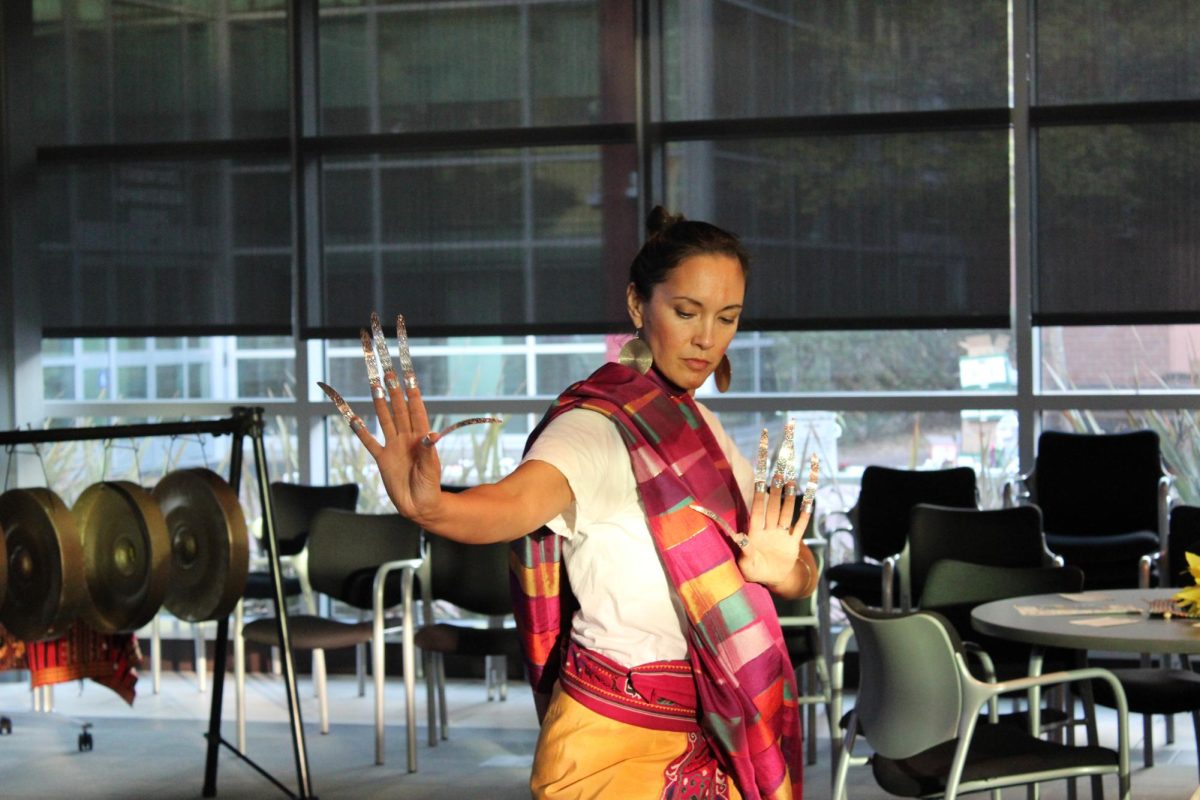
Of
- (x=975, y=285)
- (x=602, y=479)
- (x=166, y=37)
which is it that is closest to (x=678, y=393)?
(x=602, y=479)

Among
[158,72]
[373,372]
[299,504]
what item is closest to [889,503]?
[299,504]

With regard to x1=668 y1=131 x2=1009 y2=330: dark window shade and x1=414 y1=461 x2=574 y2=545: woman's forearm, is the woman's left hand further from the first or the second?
x1=668 y1=131 x2=1009 y2=330: dark window shade

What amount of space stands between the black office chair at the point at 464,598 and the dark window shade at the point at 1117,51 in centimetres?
327

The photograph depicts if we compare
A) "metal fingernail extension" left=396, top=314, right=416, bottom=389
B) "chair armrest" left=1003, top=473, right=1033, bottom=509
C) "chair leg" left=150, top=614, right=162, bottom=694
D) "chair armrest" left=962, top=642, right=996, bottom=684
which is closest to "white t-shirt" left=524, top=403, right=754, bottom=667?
"metal fingernail extension" left=396, top=314, right=416, bottom=389

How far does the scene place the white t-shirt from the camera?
188cm

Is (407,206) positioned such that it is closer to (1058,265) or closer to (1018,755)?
(1058,265)

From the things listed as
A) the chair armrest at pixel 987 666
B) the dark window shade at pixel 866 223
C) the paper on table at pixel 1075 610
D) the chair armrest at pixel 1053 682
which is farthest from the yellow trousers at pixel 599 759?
the dark window shade at pixel 866 223

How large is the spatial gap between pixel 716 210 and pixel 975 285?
122cm

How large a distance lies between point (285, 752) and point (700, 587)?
4.47 metres

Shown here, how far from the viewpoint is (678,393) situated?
197cm

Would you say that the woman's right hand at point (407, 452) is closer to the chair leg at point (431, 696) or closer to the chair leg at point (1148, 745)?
the chair leg at point (1148, 745)

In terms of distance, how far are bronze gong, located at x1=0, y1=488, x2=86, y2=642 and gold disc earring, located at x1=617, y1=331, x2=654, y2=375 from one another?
322 cm

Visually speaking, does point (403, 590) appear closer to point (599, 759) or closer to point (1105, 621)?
point (1105, 621)

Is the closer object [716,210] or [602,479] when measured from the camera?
[602,479]
